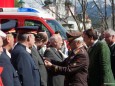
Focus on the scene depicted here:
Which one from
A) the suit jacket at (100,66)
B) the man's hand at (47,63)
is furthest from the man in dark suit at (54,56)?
the suit jacket at (100,66)

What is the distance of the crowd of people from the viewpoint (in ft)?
19.3

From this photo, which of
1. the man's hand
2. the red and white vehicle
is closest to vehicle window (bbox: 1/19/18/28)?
the red and white vehicle

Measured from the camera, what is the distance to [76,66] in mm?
6645

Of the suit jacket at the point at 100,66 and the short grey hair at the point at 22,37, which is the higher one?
the short grey hair at the point at 22,37

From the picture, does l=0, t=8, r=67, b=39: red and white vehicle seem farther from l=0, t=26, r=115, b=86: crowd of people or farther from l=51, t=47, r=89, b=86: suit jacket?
l=51, t=47, r=89, b=86: suit jacket

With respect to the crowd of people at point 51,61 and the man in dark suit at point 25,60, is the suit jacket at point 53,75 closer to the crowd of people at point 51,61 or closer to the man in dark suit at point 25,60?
the crowd of people at point 51,61

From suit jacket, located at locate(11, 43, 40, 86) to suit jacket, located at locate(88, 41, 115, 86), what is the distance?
1.47 meters

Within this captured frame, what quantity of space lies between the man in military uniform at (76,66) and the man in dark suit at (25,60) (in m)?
0.55

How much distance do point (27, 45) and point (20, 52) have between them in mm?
259

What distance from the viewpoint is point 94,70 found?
747 centimetres

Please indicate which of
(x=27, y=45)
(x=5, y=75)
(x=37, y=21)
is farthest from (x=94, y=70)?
(x=37, y=21)

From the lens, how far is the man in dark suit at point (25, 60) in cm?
603

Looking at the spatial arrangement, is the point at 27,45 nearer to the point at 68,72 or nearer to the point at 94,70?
the point at 68,72

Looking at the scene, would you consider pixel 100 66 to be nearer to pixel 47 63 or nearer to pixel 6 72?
pixel 47 63
